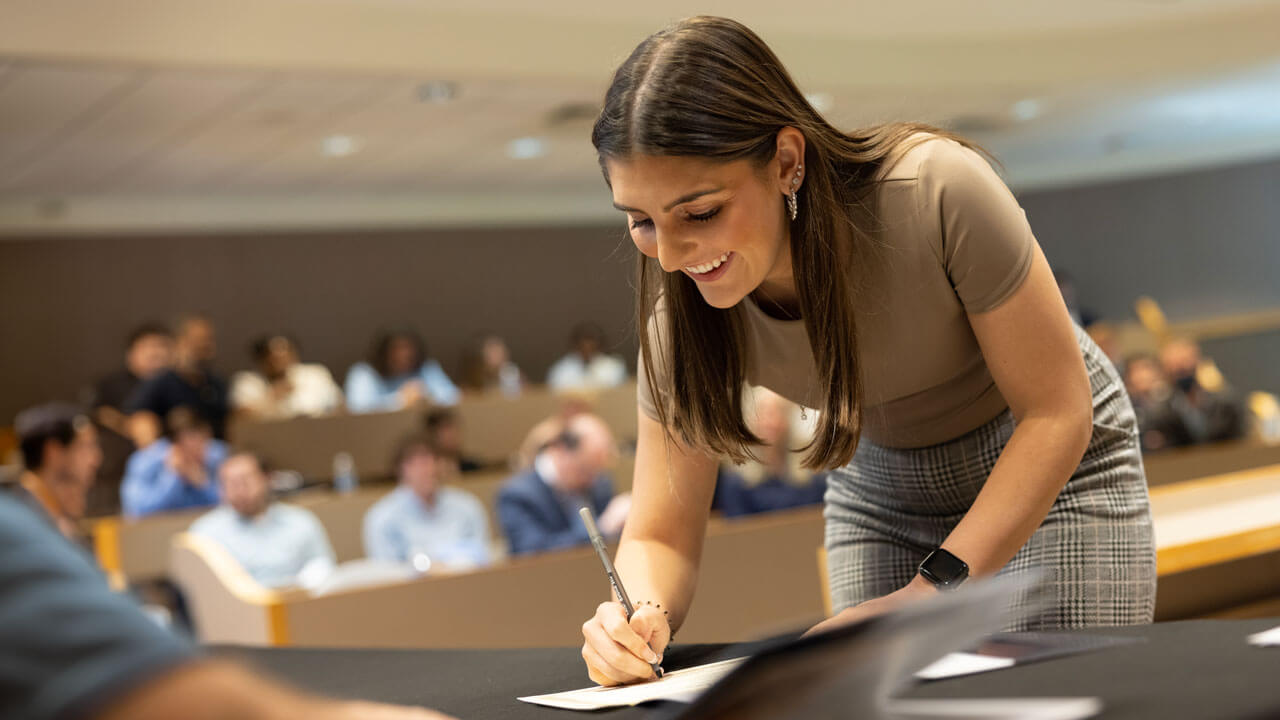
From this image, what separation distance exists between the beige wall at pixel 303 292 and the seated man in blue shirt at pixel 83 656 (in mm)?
8672

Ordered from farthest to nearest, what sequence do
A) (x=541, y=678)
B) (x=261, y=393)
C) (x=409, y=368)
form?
1. (x=409, y=368)
2. (x=261, y=393)
3. (x=541, y=678)

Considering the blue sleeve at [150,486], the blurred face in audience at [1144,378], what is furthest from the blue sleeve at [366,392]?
the blurred face in audience at [1144,378]

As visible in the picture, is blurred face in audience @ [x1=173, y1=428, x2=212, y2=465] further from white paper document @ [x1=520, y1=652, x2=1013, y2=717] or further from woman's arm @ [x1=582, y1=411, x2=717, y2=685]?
white paper document @ [x1=520, y1=652, x2=1013, y2=717]

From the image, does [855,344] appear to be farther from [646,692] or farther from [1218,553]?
[1218,553]

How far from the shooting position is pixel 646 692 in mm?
1020

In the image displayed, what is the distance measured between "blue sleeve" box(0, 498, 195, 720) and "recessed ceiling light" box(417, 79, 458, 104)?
631 centimetres

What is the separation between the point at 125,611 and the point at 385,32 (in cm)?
612

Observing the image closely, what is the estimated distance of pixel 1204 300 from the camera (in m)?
13.3

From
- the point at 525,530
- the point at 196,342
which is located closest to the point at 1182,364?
the point at 525,530

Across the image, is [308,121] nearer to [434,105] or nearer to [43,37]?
[434,105]

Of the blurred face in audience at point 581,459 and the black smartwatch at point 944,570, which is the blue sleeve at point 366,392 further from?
the black smartwatch at point 944,570

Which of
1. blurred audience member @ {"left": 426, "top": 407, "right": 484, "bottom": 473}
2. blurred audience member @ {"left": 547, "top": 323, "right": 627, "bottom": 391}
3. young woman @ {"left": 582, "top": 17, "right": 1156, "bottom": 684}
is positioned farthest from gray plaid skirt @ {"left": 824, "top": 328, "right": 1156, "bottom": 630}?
blurred audience member @ {"left": 547, "top": 323, "right": 627, "bottom": 391}

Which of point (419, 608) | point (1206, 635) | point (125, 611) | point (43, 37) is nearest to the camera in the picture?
point (125, 611)

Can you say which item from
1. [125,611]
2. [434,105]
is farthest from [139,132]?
[125,611]
